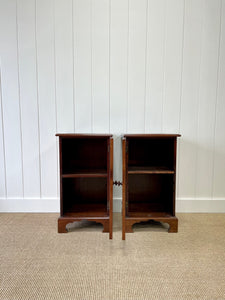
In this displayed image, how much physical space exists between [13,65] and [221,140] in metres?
1.95

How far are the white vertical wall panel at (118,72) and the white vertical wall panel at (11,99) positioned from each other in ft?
2.73

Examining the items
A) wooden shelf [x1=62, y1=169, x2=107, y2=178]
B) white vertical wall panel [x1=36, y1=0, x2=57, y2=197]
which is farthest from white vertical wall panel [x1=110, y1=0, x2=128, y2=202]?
white vertical wall panel [x1=36, y1=0, x2=57, y2=197]

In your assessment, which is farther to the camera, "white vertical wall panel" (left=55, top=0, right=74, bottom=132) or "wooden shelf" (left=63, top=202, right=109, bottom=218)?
"white vertical wall panel" (left=55, top=0, right=74, bottom=132)

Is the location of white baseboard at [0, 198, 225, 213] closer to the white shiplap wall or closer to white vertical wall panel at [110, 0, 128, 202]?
the white shiplap wall

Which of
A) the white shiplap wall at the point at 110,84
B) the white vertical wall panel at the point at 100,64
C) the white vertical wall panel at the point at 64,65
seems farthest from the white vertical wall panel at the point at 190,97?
the white vertical wall panel at the point at 64,65

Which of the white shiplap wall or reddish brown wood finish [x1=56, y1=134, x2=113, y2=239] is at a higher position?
the white shiplap wall

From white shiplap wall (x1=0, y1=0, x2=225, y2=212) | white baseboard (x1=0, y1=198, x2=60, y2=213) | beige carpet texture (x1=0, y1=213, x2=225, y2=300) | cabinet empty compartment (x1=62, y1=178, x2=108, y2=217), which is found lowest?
beige carpet texture (x1=0, y1=213, x2=225, y2=300)

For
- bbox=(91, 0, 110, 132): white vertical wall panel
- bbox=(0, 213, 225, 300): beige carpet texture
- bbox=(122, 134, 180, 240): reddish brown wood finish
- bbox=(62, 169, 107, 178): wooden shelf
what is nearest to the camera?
bbox=(0, 213, 225, 300): beige carpet texture

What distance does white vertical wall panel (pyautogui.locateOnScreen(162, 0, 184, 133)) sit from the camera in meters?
1.97

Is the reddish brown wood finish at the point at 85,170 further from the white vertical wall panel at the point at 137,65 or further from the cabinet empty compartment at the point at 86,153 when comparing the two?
the white vertical wall panel at the point at 137,65

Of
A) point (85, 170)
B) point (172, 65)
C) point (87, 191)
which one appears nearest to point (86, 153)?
point (85, 170)

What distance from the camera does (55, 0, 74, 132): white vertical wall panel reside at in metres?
1.97

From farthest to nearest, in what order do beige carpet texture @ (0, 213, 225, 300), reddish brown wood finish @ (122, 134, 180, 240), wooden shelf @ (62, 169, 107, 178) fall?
reddish brown wood finish @ (122, 134, 180, 240)
wooden shelf @ (62, 169, 107, 178)
beige carpet texture @ (0, 213, 225, 300)

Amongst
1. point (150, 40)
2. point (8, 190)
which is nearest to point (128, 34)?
point (150, 40)
